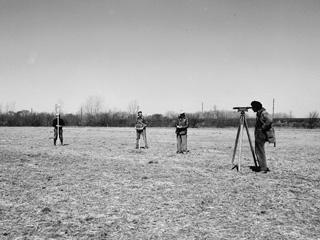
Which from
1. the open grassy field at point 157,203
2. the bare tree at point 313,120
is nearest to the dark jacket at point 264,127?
the open grassy field at point 157,203

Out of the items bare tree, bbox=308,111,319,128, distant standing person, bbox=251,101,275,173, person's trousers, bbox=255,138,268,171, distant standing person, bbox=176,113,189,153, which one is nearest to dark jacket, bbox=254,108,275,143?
distant standing person, bbox=251,101,275,173

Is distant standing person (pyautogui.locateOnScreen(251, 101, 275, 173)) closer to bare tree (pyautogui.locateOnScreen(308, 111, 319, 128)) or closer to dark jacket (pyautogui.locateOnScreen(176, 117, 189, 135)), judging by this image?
dark jacket (pyautogui.locateOnScreen(176, 117, 189, 135))

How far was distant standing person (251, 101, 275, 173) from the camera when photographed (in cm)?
856

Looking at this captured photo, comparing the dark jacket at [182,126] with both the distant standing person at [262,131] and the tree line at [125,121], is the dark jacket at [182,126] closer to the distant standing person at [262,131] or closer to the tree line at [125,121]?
the distant standing person at [262,131]

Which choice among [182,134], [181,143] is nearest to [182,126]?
[182,134]

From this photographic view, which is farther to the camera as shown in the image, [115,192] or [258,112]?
[258,112]

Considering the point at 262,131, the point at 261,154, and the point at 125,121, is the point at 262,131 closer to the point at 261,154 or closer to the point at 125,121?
the point at 261,154

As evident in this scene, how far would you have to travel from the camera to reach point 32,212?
16.4 feet

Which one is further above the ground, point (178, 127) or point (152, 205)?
point (178, 127)

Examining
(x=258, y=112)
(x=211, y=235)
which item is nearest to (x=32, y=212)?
(x=211, y=235)

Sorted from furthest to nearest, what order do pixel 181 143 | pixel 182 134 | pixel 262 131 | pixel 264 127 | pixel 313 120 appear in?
pixel 313 120 < pixel 181 143 < pixel 182 134 < pixel 262 131 < pixel 264 127

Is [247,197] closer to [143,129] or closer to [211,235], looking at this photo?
[211,235]

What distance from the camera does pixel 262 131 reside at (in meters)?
8.73

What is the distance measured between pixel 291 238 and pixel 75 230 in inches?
118
